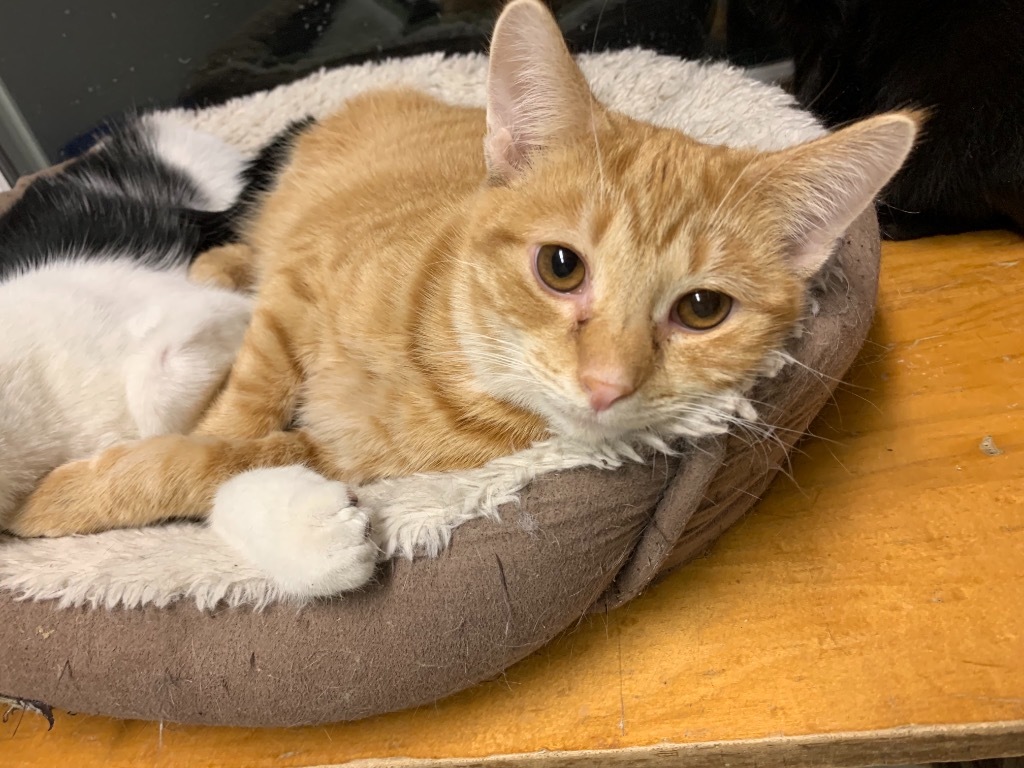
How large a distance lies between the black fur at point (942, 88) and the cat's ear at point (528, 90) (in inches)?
34.7

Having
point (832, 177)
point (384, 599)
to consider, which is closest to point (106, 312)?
point (384, 599)

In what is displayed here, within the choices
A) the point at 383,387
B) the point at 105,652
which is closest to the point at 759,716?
the point at 383,387

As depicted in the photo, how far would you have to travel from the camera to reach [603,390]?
80 cm

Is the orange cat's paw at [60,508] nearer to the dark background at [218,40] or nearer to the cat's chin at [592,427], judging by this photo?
the cat's chin at [592,427]

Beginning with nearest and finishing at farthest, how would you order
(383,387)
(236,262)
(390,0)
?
(383,387), (236,262), (390,0)

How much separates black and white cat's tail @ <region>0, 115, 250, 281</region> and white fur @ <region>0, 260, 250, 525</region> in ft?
0.75

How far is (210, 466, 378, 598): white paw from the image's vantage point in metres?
0.90

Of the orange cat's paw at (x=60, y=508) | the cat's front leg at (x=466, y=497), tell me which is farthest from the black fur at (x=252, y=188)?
the cat's front leg at (x=466, y=497)

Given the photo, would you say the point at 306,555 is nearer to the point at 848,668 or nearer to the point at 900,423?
the point at 848,668

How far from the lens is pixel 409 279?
1.14 metres

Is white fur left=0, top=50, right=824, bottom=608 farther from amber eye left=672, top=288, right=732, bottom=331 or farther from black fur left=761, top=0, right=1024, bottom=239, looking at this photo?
black fur left=761, top=0, right=1024, bottom=239

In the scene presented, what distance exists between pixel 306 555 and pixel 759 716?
0.60 m

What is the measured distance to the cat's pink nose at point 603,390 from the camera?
80 centimetres

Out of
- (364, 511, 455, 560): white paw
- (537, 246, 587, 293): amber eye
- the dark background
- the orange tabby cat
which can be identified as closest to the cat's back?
the orange tabby cat
